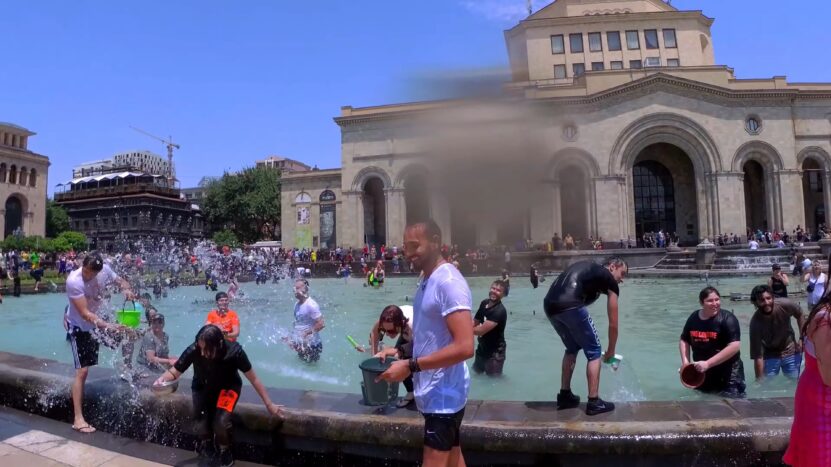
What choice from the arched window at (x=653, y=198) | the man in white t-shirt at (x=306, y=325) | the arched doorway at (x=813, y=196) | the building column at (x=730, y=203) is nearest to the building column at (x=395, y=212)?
the arched window at (x=653, y=198)

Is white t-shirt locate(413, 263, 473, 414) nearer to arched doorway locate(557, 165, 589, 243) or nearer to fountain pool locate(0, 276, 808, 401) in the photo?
fountain pool locate(0, 276, 808, 401)

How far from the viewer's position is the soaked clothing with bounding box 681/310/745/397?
16.7ft

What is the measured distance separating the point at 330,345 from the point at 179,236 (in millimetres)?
65304

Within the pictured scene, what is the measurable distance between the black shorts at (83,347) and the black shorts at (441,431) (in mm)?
4106

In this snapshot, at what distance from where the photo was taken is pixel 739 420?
12.1 feet

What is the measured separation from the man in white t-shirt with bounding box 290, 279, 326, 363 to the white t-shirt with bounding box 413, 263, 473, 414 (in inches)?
212

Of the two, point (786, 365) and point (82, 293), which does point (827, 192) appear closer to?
point (786, 365)

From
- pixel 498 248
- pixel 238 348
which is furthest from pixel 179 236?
pixel 238 348

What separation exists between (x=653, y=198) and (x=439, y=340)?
4463 centimetres

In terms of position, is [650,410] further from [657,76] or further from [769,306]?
[657,76]

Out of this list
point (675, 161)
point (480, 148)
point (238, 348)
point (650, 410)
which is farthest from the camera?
point (675, 161)

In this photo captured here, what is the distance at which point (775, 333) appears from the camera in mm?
6031

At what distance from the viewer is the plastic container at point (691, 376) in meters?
4.76

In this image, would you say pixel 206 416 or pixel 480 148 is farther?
pixel 480 148
